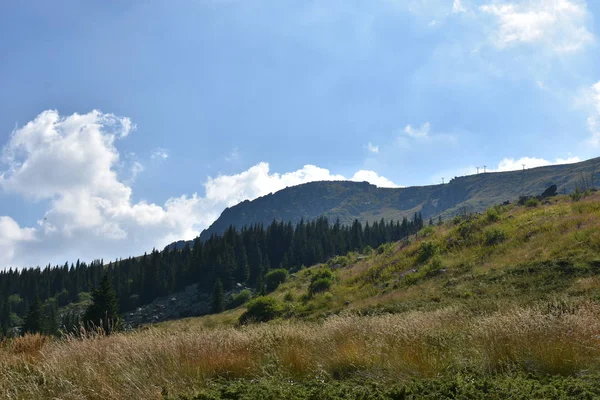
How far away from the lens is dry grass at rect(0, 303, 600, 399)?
201 inches

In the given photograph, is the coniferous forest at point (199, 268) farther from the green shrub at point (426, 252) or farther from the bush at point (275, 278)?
the green shrub at point (426, 252)

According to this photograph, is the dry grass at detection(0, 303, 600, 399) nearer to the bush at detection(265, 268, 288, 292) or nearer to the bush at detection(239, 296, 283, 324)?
the bush at detection(239, 296, 283, 324)

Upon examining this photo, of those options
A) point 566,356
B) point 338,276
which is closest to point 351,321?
point 566,356

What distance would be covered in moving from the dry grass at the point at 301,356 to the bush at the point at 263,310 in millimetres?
19085

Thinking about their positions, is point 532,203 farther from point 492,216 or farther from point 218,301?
point 218,301

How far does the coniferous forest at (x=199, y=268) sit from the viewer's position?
9138 cm

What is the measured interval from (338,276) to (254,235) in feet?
253

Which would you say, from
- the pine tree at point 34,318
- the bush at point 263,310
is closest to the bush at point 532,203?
the bush at point 263,310

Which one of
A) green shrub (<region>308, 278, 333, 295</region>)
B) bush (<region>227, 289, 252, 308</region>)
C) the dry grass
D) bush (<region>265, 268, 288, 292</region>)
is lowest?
bush (<region>227, 289, 252, 308</region>)

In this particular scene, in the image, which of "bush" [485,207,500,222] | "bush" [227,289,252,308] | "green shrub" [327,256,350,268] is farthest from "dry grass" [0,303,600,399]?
"bush" [227,289,252,308]

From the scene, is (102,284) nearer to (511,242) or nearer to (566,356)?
(511,242)

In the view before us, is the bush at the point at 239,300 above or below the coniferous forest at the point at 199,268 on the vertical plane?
below

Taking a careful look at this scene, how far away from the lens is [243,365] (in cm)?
592

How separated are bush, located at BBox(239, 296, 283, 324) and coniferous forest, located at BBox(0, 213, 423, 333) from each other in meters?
51.7
